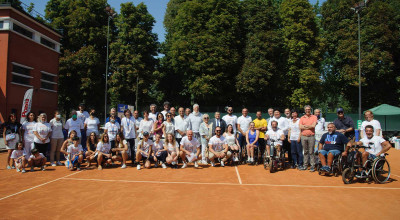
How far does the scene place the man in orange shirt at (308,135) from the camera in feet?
26.1

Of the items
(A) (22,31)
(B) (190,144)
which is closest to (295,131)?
(B) (190,144)

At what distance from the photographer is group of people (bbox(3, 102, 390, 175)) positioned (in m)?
7.89

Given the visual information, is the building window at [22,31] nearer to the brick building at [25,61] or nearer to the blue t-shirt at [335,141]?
the brick building at [25,61]

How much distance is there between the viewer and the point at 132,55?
2750 cm

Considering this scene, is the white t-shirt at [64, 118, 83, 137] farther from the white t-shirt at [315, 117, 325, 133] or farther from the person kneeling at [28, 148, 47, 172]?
the white t-shirt at [315, 117, 325, 133]

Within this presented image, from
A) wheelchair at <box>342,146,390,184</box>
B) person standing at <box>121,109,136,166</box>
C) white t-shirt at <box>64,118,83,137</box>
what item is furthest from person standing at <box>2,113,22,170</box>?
wheelchair at <box>342,146,390,184</box>

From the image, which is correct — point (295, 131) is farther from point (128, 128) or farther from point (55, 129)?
point (55, 129)

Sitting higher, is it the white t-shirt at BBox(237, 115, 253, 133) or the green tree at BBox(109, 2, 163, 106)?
the green tree at BBox(109, 2, 163, 106)

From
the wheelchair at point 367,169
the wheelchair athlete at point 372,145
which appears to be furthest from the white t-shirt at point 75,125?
the wheelchair athlete at point 372,145

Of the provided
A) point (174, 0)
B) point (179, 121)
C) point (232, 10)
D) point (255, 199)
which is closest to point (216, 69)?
point (232, 10)

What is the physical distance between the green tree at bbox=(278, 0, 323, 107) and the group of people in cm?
1864

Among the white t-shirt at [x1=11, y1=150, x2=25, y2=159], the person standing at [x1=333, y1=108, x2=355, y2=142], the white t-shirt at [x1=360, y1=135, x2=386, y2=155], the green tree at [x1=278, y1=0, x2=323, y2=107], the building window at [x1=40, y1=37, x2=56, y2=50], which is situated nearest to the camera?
the white t-shirt at [x1=360, y1=135, x2=386, y2=155]

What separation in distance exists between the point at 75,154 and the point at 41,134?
3.96 feet

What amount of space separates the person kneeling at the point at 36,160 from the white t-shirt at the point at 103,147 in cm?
159
